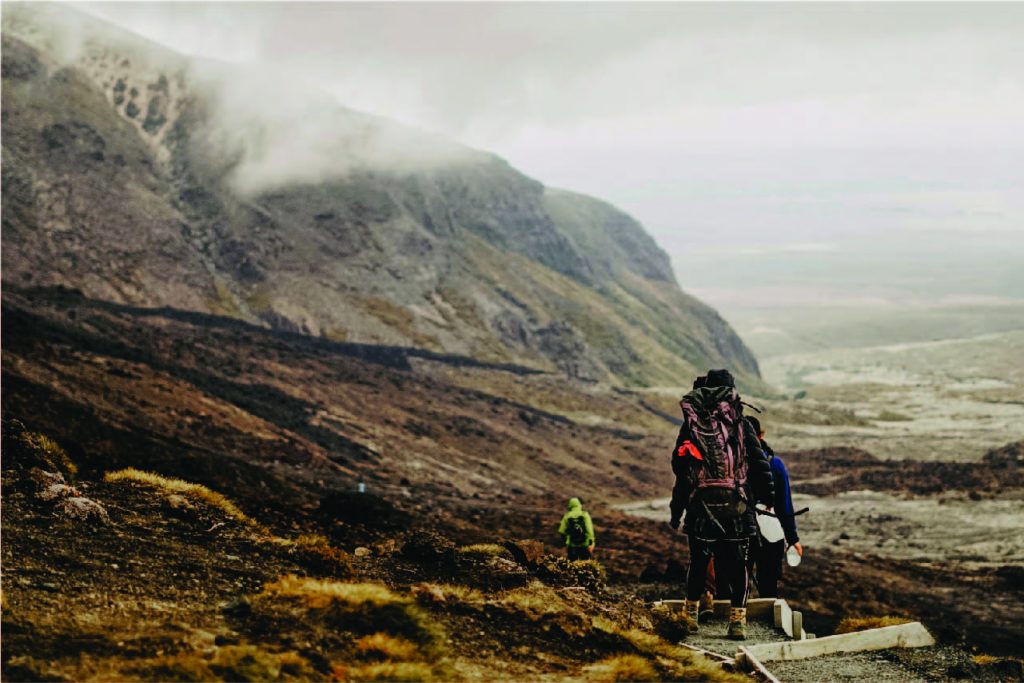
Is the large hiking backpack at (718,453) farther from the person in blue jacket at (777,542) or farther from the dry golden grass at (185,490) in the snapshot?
the dry golden grass at (185,490)

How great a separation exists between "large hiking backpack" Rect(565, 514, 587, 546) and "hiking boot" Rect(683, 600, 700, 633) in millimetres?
5426

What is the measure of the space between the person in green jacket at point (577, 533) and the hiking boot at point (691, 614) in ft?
17.9

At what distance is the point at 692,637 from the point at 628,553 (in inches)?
1166

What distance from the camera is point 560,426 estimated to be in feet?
287

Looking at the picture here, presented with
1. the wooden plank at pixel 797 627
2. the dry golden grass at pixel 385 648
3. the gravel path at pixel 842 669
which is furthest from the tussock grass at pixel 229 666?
the wooden plank at pixel 797 627

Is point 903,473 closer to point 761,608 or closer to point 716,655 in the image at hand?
point 761,608

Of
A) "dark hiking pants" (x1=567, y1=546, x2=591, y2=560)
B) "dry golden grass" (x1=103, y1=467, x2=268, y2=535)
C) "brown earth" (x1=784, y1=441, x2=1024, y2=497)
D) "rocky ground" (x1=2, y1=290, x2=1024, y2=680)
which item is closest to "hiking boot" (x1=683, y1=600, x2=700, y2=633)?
"rocky ground" (x1=2, y1=290, x2=1024, y2=680)

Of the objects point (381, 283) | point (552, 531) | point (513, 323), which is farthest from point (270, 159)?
point (552, 531)

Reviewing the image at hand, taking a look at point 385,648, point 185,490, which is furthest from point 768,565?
point 185,490

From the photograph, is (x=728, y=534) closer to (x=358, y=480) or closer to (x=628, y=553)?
(x=628, y=553)

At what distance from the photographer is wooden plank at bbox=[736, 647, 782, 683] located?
29.8ft

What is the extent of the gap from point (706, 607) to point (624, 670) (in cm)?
324

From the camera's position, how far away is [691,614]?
460 inches

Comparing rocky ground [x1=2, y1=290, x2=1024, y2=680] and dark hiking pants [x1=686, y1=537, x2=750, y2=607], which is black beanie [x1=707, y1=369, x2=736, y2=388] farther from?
rocky ground [x1=2, y1=290, x2=1024, y2=680]
